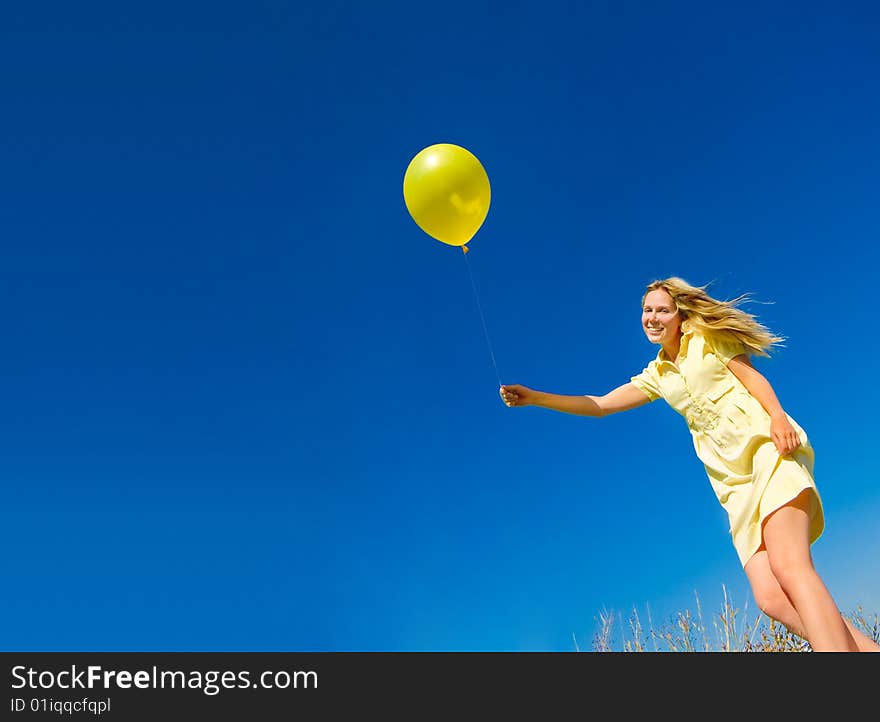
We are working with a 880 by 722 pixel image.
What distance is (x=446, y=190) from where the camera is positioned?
5281 mm

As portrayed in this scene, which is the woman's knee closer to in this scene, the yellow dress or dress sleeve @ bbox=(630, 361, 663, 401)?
the yellow dress

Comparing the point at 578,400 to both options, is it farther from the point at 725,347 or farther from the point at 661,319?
the point at 725,347

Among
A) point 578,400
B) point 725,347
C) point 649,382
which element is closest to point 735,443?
point 725,347

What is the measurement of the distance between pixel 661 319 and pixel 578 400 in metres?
0.68

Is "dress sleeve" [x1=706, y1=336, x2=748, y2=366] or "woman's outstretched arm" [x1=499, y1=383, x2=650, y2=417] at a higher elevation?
"woman's outstretched arm" [x1=499, y1=383, x2=650, y2=417]

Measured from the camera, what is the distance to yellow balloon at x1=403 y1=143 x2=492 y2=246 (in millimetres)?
5289

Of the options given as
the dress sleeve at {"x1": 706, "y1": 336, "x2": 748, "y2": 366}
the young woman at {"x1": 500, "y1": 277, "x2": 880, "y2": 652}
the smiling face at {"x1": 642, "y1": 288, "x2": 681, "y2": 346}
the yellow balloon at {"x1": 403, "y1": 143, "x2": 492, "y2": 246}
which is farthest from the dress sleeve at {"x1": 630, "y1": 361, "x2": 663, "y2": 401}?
the yellow balloon at {"x1": 403, "y1": 143, "x2": 492, "y2": 246}

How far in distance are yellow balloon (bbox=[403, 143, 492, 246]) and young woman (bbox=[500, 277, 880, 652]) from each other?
1470mm
